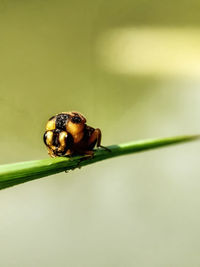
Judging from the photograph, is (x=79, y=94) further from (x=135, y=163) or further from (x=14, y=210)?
(x=14, y=210)

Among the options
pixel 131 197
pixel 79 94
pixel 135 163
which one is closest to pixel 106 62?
pixel 79 94

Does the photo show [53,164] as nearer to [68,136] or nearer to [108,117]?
[68,136]

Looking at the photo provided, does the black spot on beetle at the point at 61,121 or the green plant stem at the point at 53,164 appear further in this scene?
the black spot on beetle at the point at 61,121

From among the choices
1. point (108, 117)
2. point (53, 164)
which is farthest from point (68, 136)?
point (108, 117)

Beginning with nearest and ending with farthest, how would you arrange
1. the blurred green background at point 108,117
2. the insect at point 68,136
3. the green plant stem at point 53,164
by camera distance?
the green plant stem at point 53,164
the insect at point 68,136
the blurred green background at point 108,117

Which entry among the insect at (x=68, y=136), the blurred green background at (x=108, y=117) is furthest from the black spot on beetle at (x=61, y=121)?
the blurred green background at (x=108, y=117)

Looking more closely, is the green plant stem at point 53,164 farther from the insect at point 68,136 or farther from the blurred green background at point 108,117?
the blurred green background at point 108,117
